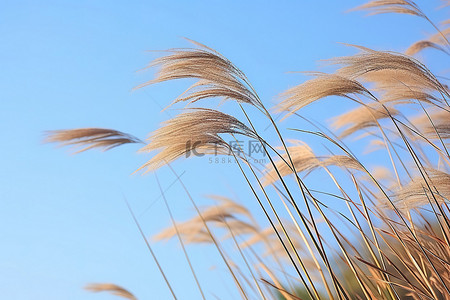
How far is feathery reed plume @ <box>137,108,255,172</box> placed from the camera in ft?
4.38

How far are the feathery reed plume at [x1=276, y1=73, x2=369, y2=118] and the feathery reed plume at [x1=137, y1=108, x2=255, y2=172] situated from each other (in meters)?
0.16

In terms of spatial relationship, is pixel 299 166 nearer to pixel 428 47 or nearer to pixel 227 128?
pixel 227 128

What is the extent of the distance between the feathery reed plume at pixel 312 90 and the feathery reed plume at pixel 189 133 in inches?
6.2

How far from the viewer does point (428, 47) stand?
281 centimetres

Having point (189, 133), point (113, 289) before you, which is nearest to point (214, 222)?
point (113, 289)

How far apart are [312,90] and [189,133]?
1.41 feet

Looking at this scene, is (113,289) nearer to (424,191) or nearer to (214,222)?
(214,222)

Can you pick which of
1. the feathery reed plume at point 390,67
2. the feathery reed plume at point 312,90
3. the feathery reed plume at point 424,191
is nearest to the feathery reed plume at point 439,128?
the feathery reed plume at point 390,67

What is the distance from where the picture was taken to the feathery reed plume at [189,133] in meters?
1.34

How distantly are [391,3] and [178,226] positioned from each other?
1.63 metres

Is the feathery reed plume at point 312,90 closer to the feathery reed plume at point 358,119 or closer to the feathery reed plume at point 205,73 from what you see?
the feathery reed plume at point 205,73

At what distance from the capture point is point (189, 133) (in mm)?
1376

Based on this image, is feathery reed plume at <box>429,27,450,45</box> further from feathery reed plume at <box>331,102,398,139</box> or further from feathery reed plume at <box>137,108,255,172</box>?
feathery reed plume at <box>137,108,255,172</box>


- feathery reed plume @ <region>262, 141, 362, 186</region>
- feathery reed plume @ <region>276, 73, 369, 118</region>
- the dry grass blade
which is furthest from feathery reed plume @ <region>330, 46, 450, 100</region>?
the dry grass blade
